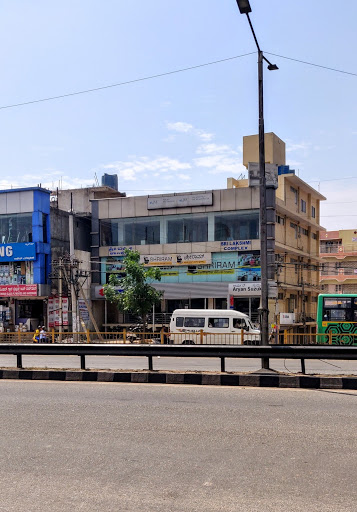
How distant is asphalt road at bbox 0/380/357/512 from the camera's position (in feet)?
15.0

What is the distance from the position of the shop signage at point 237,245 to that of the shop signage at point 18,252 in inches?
521

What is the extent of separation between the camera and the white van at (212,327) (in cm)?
2695

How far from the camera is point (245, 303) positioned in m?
37.4

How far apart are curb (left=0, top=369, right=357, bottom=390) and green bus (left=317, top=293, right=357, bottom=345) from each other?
19.4 metres

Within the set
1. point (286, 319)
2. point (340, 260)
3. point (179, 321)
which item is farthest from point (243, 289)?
point (340, 260)

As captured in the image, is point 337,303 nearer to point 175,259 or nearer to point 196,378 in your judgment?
point 175,259

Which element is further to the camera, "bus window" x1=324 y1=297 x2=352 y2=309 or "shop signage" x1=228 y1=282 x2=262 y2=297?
"shop signage" x1=228 y1=282 x2=262 y2=297

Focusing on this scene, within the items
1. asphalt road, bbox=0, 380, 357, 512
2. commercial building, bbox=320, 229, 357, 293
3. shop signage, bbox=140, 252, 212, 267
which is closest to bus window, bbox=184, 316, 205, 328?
shop signage, bbox=140, 252, 212, 267

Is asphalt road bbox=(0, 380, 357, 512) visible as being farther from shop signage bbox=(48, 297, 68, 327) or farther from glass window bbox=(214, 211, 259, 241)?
shop signage bbox=(48, 297, 68, 327)

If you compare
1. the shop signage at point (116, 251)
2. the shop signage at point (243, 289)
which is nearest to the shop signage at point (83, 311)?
the shop signage at point (116, 251)

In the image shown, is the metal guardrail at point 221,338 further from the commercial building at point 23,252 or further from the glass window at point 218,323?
the commercial building at point 23,252

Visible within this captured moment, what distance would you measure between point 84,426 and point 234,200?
31767mm

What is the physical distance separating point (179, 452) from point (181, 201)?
33933 mm

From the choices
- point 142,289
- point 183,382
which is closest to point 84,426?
point 183,382
